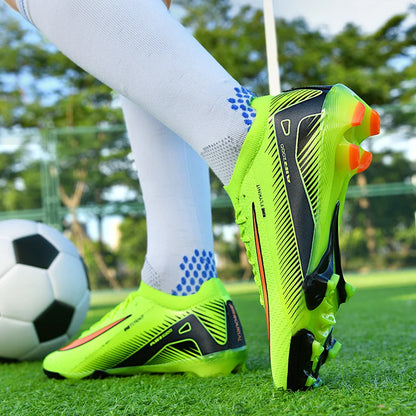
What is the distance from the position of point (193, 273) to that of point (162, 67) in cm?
48

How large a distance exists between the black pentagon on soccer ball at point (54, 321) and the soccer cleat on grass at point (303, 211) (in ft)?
3.43

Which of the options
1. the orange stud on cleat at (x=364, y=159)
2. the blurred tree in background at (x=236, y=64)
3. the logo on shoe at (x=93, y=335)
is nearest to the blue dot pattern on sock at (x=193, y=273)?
the logo on shoe at (x=93, y=335)

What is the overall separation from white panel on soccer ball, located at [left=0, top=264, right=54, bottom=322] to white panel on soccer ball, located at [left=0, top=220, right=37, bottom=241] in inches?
5.3

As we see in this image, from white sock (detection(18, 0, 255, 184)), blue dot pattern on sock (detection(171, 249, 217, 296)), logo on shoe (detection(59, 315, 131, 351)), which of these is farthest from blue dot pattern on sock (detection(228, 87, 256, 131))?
logo on shoe (detection(59, 315, 131, 351))

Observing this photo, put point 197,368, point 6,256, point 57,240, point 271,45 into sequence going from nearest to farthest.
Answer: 1. point 197,368
2. point 271,45
3. point 6,256
4. point 57,240

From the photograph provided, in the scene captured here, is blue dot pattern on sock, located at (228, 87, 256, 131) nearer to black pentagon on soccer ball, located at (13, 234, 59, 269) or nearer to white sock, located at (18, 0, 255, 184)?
white sock, located at (18, 0, 255, 184)

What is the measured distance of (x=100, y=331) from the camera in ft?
3.55

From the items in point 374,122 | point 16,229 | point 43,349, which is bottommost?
point 43,349

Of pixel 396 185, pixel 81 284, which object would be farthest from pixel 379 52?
pixel 81 284

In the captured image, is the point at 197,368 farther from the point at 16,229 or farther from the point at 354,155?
the point at 16,229

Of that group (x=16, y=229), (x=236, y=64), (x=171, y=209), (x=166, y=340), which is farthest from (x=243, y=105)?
(x=236, y=64)

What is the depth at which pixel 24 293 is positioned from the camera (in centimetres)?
159

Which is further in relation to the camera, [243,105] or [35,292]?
[35,292]

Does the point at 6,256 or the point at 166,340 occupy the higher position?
the point at 6,256
